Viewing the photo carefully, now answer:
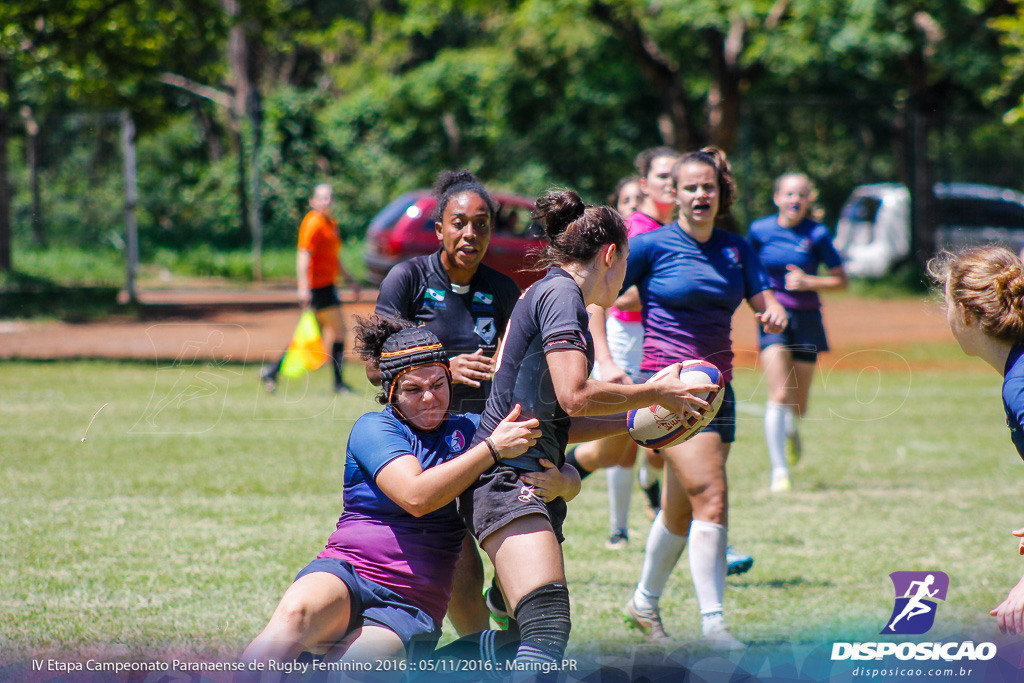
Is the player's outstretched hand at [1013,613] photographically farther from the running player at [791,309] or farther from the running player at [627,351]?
the running player at [791,309]

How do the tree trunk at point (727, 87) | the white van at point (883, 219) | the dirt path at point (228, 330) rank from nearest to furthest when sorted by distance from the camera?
1. the dirt path at point (228, 330)
2. the white van at point (883, 219)
3. the tree trunk at point (727, 87)

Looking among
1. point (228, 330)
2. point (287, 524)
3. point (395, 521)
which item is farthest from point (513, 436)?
point (228, 330)

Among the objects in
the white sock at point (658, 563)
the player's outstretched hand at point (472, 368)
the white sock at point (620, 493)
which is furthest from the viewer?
the white sock at point (620, 493)

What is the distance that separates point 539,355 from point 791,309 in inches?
200

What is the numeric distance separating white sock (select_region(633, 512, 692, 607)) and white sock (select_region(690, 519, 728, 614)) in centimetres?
21

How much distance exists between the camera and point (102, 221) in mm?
17547

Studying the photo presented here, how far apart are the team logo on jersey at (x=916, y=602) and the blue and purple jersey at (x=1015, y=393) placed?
5.56ft

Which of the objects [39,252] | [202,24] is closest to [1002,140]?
[202,24]

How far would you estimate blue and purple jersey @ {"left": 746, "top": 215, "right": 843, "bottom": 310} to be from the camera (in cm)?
781

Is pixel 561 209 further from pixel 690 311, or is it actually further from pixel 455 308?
pixel 690 311

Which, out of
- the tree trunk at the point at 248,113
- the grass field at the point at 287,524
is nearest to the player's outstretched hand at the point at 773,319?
the grass field at the point at 287,524

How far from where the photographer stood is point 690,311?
466 centimetres

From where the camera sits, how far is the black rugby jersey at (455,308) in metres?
4.34

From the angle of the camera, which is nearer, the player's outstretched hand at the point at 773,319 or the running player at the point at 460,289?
the running player at the point at 460,289
